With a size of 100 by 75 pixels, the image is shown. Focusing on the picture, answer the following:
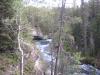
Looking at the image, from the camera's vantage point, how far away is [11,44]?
19234mm

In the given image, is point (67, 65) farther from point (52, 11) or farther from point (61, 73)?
point (52, 11)

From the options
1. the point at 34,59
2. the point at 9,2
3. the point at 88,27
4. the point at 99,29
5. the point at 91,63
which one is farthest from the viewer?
the point at 88,27

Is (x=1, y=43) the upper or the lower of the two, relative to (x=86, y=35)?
upper

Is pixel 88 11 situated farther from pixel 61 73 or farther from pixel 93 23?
pixel 61 73

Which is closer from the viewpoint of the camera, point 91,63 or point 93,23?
point 91,63

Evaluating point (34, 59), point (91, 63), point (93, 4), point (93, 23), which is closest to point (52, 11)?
point (34, 59)

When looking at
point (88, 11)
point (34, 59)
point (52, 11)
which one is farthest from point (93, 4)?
point (34, 59)

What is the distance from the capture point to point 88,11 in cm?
3938

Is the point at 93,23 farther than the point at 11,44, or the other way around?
the point at 93,23

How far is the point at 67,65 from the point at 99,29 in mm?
16180

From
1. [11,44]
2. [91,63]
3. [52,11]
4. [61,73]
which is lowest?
[91,63]

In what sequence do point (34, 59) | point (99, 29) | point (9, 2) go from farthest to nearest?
point (99, 29) → point (34, 59) → point (9, 2)

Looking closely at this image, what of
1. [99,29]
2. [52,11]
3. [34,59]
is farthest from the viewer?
[99,29]

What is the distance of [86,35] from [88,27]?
1.15m
